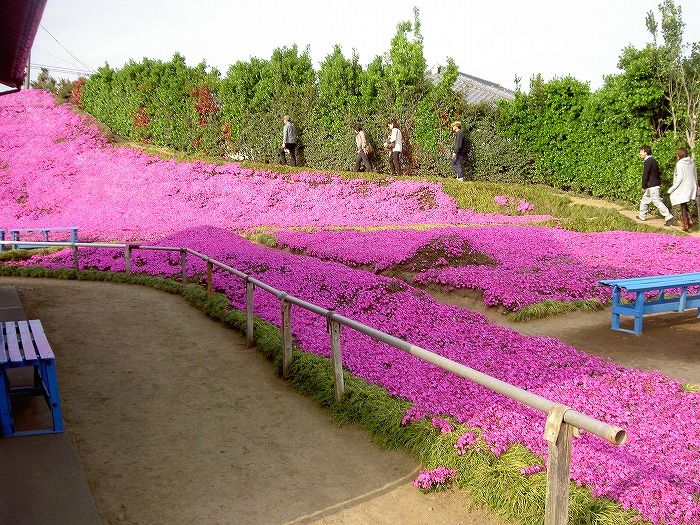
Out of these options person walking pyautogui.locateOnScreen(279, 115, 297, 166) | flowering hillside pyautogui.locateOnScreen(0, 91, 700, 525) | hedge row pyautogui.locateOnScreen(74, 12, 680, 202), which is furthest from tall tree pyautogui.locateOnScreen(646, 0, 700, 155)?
person walking pyautogui.locateOnScreen(279, 115, 297, 166)

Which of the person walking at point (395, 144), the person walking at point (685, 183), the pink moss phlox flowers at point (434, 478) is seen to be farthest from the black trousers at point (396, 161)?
the pink moss phlox flowers at point (434, 478)

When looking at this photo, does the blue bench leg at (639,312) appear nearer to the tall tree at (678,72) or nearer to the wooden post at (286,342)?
the wooden post at (286,342)

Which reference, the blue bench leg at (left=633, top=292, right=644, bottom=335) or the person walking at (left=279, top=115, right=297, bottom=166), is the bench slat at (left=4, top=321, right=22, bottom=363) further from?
the person walking at (left=279, top=115, right=297, bottom=166)

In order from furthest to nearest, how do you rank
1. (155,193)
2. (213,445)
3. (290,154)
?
(290,154), (155,193), (213,445)

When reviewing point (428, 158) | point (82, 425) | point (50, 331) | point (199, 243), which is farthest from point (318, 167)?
point (82, 425)

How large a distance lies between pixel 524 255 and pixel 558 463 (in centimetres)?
971

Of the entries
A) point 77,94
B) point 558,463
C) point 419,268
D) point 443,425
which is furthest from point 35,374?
point 77,94

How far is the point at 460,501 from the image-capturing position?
4.27 meters

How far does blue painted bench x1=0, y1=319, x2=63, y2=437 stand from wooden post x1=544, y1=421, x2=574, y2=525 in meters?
3.86

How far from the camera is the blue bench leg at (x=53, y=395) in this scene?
509 cm

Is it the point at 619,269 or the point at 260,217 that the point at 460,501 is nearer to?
the point at 619,269

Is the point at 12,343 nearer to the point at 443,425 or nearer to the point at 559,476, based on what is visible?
the point at 443,425

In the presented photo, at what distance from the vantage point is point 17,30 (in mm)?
6543

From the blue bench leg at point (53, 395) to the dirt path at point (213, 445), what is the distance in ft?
0.65
